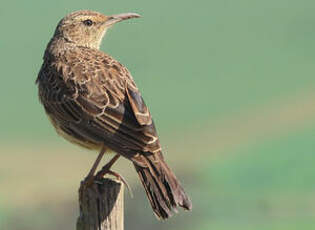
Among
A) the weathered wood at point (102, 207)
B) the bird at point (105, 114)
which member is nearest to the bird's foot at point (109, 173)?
the bird at point (105, 114)

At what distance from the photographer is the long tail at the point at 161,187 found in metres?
8.06

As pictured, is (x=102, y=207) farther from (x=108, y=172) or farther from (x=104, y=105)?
(x=104, y=105)

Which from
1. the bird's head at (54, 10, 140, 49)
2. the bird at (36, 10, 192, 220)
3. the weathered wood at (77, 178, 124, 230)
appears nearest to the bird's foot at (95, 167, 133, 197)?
the bird at (36, 10, 192, 220)

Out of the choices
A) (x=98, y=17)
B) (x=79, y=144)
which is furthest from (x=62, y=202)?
(x=79, y=144)

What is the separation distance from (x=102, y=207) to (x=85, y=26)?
3.01m

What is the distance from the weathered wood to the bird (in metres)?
0.23

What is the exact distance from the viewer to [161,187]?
8156 mm

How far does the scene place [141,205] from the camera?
1368 cm

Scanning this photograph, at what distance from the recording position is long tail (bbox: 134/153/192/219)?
8.06 metres

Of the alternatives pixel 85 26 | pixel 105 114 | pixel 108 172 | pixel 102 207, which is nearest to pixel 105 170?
pixel 108 172

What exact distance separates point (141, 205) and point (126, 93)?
495 cm

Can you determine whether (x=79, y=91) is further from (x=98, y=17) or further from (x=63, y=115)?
(x=98, y=17)

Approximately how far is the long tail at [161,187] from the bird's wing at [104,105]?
0.12 m

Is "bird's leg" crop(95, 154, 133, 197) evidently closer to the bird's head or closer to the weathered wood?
the weathered wood
